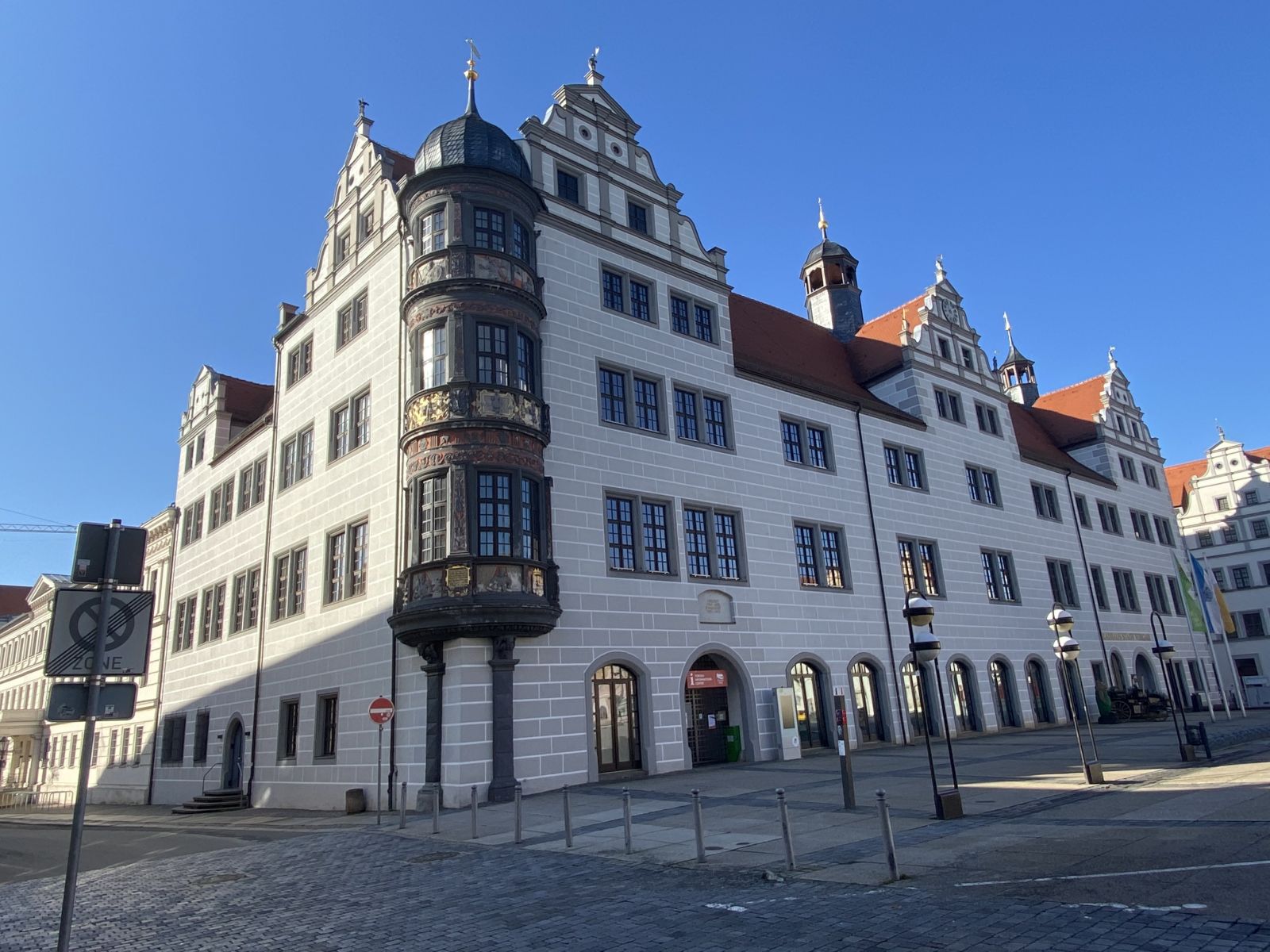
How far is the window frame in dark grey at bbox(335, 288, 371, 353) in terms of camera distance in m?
26.4

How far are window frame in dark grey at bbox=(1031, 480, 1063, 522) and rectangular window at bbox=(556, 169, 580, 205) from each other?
27.1 meters

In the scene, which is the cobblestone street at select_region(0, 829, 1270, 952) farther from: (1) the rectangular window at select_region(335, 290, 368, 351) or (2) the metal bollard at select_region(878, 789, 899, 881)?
(1) the rectangular window at select_region(335, 290, 368, 351)

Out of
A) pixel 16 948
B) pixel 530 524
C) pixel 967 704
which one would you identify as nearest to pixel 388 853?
pixel 16 948

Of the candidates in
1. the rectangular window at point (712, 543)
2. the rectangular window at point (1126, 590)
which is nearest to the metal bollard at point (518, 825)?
the rectangular window at point (712, 543)

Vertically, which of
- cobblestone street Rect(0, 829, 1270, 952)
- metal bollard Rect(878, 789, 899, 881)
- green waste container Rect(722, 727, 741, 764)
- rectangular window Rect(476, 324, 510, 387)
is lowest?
cobblestone street Rect(0, 829, 1270, 952)

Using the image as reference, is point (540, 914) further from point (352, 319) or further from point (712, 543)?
point (352, 319)

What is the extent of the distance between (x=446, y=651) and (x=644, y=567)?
6359mm

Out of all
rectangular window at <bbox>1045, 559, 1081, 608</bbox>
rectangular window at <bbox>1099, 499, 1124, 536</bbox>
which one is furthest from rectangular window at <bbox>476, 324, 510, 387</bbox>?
rectangular window at <bbox>1099, 499, 1124, 536</bbox>

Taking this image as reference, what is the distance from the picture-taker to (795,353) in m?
34.8

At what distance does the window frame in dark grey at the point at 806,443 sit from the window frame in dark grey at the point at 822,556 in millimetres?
2143

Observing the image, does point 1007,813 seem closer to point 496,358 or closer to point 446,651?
point 446,651

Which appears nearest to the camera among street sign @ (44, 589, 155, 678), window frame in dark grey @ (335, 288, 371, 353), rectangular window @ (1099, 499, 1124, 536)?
street sign @ (44, 589, 155, 678)

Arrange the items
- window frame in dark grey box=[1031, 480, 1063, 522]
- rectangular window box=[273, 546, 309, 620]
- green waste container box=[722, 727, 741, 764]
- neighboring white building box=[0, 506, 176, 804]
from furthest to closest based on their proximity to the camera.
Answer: window frame in dark grey box=[1031, 480, 1063, 522], neighboring white building box=[0, 506, 176, 804], rectangular window box=[273, 546, 309, 620], green waste container box=[722, 727, 741, 764]

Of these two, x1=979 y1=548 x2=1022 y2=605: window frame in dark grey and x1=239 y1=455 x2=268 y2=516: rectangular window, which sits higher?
x1=239 y1=455 x2=268 y2=516: rectangular window
